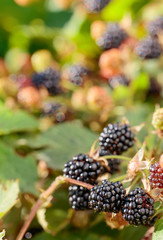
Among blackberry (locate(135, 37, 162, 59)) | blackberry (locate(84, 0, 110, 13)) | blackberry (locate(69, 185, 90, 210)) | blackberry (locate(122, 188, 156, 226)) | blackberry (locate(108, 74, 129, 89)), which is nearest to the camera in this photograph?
blackberry (locate(122, 188, 156, 226))

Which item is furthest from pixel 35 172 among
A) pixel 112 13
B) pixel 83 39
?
pixel 112 13

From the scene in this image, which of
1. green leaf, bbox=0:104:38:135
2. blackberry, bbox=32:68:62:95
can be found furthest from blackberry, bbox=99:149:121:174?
blackberry, bbox=32:68:62:95

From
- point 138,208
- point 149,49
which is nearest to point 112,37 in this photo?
point 149,49

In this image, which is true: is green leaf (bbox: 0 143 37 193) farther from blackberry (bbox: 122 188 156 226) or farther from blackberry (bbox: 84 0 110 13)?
blackberry (bbox: 84 0 110 13)

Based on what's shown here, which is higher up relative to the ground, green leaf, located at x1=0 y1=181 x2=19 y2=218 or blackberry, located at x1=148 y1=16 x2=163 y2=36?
blackberry, located at x1=148 y1=16 x2=163 y2=36

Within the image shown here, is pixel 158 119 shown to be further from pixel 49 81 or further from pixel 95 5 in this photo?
pixel 95 5

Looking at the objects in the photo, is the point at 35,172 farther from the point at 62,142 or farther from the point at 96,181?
the point at 96,181
